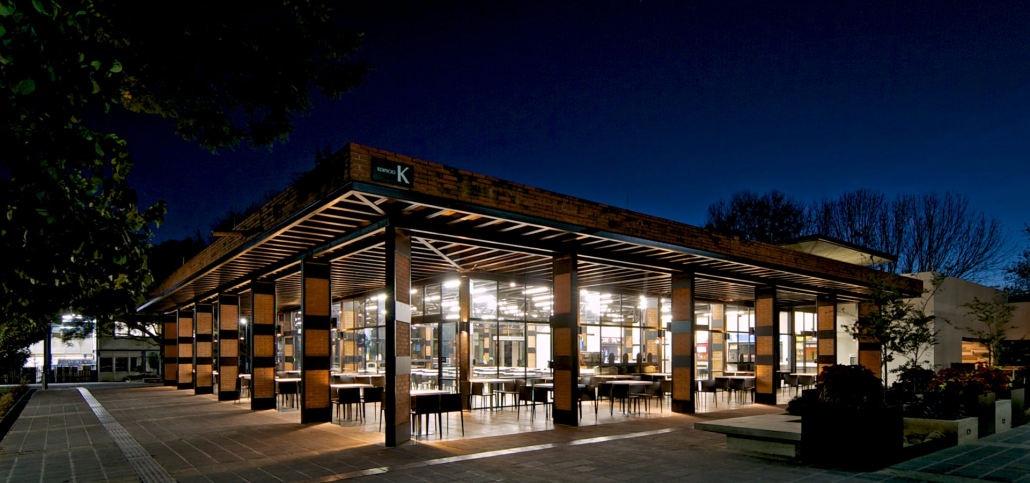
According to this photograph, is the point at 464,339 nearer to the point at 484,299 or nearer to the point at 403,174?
the point at 484,299

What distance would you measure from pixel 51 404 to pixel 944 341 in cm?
2922

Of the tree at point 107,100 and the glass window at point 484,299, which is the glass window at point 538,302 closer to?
the glass window at point 484,299

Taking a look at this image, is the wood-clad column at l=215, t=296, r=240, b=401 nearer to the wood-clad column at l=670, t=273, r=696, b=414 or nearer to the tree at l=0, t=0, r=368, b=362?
the wood-clad column at l=670, t=273, r=696, b=414

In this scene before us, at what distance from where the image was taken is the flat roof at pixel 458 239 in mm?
8117

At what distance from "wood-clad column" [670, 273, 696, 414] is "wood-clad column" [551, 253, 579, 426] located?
3532 millimetres

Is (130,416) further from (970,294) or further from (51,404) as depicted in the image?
(970,294)

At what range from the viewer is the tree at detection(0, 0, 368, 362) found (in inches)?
131

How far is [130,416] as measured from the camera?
13672 mm

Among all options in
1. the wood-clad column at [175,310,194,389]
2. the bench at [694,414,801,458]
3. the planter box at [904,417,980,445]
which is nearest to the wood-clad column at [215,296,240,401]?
the wood-clad column at [175,310,194,389]

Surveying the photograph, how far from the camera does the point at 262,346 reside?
15.3 metres

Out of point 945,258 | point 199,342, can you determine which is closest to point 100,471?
point 199,342

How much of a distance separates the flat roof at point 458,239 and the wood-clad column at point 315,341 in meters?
0.47

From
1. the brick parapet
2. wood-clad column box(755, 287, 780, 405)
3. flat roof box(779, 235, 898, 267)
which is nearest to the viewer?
the brick parapet

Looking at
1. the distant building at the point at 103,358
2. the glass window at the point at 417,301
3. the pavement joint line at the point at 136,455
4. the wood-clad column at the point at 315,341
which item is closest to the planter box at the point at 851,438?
the pavement joint line at the point at 136,455
